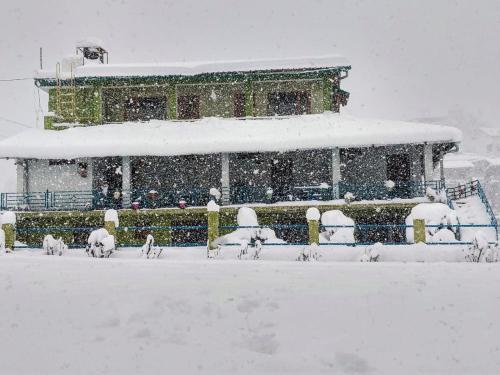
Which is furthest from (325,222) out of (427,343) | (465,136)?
(465,136)

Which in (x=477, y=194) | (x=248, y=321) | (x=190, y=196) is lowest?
(x=248, y=321)

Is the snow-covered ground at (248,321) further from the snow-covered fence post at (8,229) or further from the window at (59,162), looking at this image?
the window at (59,162)

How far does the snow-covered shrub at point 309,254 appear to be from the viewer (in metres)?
11.6

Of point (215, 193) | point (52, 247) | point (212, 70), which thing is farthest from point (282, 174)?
point (52, 247)

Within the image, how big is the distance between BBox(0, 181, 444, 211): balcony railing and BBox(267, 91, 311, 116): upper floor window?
4.12 metres

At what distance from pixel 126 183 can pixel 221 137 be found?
Answer: 472 cm

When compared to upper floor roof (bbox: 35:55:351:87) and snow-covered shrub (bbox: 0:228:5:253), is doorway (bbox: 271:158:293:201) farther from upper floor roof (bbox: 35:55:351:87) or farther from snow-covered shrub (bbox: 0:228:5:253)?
snow-covered shrub (bbox: 0:228:5:253)

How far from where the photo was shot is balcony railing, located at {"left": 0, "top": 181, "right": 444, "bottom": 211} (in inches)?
748

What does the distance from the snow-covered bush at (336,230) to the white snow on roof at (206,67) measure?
948 centimetres

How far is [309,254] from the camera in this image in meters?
11.6

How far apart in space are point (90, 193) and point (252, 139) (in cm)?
782

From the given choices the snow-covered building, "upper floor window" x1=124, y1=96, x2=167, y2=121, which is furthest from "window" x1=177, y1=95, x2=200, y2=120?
"upper floor window" x1=124, y1=96, x2=167, y2=121

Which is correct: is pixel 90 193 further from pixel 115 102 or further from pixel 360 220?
pixel 360 220

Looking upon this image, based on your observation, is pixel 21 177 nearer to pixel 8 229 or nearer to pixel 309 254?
pixel 8 229
